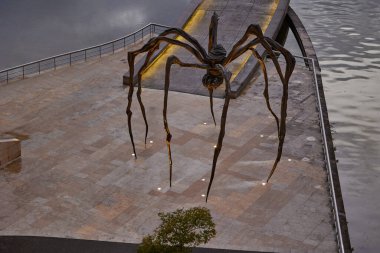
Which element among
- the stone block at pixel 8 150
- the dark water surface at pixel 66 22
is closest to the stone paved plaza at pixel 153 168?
the stone block at pixel 8 150

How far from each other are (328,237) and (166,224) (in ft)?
24.0

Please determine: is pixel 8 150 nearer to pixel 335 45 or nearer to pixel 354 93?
pixel 354 93

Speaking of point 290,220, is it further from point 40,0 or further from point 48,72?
point 40,0

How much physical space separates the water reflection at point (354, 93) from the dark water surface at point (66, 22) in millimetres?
11110

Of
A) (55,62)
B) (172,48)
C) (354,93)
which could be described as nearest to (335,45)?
(354,93)

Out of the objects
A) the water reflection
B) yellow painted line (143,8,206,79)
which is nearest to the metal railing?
yellow painted line (143,8,206,79)

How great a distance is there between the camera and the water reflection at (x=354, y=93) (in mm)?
26391

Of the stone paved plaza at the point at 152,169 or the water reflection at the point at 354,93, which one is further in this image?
the water reflection at the point at 354,93

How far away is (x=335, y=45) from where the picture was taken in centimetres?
4747

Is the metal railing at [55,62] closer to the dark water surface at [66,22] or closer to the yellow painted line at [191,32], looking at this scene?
the dark water surface at [66,22]

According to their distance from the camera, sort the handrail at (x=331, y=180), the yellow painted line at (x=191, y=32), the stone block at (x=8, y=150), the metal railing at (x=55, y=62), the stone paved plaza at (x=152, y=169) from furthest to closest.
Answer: the yellow painted line at (x=191, y=32), the metal railing at (x=55, y=62), the stone block at (x=8, y=150), the stone paved plaza at (x=152, y=169), the handrail at (x=331, y=180)

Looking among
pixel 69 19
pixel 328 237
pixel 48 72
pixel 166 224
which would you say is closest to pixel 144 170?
pixel 328 237

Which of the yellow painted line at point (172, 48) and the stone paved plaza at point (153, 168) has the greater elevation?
the yellow painted line at point (172, 48)

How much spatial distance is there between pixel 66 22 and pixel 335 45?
20.4 metres
